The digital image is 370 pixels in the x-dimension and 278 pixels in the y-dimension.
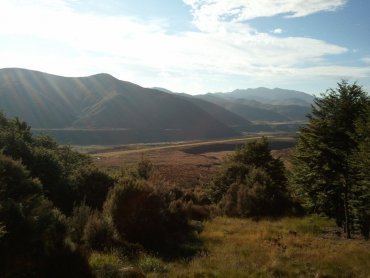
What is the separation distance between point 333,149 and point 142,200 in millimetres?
10773

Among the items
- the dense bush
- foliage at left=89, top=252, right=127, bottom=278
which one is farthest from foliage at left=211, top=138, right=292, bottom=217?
foliage at left=89, top=252, right=127, bottom=278

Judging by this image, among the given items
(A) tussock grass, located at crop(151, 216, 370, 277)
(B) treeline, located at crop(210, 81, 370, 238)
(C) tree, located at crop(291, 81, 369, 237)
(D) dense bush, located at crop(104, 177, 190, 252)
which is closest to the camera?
(A) tussock grass, located at crop(151, 216, 370, 277)

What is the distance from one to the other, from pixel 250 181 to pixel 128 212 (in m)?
15.6

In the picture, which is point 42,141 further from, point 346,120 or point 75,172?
point 346,120

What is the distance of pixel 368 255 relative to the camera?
15258mm

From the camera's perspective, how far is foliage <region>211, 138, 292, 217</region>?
28.6 meters

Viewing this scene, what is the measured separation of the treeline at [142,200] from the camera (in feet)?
36.7

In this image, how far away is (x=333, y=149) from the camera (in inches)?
828

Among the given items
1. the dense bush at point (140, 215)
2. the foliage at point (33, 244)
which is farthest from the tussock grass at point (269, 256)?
the foliage at point (33, 244)

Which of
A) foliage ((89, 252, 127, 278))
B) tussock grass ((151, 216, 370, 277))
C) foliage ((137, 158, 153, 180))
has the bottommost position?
tussock grass ((151, 216, 370, 277))

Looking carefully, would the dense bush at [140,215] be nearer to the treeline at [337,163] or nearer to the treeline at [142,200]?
the treeline at [142,200]

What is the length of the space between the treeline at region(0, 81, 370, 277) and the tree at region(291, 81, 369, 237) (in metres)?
0.06

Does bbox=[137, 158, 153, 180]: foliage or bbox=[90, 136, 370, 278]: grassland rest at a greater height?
bbox=[137, 158, 153, 180]: foliage

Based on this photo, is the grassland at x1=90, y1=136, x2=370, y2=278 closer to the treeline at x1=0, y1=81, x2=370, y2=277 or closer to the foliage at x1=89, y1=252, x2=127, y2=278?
the foliage at x1=89, y1=252, x2=127, y2=278
